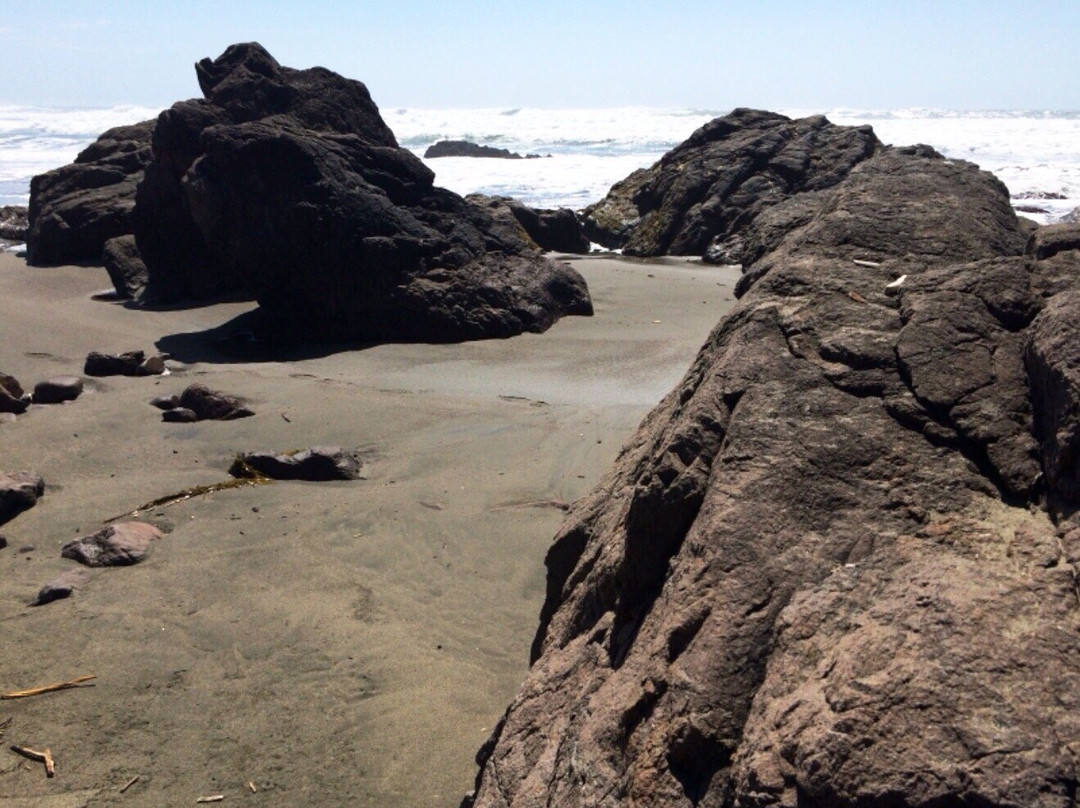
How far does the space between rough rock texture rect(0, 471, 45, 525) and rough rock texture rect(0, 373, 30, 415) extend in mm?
2197

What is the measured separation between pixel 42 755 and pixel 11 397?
562 centimetres

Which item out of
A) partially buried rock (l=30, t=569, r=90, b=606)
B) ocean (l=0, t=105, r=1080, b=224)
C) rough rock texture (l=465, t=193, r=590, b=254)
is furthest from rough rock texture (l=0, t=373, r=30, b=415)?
ocean (l=0, t=105, r=1080, b=224)

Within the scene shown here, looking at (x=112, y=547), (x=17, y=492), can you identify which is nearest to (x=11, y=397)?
(x=17, y=492)

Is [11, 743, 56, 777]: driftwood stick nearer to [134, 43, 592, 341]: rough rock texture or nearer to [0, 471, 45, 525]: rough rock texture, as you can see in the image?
[0, 471, 45, 525]: rough rock texture

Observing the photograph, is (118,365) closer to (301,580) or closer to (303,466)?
(303,466)

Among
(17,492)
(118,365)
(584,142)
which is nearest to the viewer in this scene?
Answer: (17,492)

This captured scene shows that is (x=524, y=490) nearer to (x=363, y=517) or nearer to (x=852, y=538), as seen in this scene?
(x=363, y=517)

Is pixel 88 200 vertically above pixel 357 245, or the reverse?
pixel 88 200

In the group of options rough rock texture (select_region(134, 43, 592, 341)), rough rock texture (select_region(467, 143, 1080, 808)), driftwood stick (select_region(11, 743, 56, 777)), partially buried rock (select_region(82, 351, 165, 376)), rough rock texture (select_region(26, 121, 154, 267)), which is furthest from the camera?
rough rock texture (select_region(26, 121, 154, 267))

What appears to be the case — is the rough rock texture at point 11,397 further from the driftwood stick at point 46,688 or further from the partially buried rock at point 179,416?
the driftwood stick at point 46,688

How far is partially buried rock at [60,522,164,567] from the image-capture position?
5805mm

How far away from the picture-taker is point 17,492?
6.60 metres

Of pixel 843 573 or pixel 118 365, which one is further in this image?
pixel 118 365

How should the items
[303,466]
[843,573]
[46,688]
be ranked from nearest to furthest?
[843,573] < [46,688] < [303,466]
